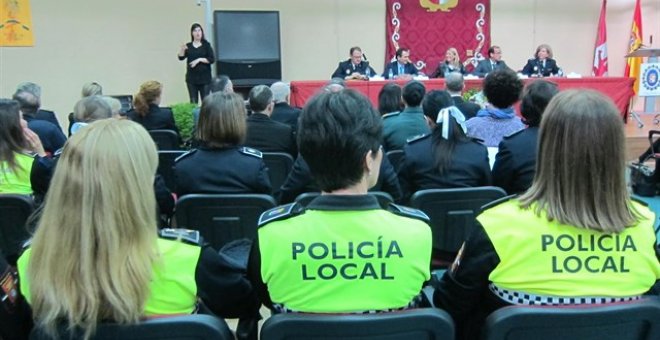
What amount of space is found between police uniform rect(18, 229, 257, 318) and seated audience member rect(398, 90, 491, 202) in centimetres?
143

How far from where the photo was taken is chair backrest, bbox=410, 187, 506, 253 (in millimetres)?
2252

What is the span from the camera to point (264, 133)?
3.66 m

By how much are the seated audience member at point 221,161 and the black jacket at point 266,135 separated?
3.22ft

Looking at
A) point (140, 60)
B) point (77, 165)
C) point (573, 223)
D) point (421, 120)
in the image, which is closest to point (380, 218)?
point (573, 223)

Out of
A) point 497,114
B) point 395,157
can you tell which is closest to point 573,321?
point 395,157

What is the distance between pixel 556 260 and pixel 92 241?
1007mm

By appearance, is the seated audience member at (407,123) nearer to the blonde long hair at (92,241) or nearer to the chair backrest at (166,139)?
the chair backrest at (166,139)

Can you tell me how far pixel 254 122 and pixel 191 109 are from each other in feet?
7.60

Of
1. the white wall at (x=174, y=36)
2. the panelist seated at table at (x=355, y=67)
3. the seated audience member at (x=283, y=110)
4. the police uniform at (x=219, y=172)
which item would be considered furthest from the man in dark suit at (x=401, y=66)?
the police uniform at (x=219, y=172)

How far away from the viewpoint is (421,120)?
3617 mm

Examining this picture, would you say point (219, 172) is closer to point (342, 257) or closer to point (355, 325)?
point (342, 257)

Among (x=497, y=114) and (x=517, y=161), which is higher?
(x=497, y=114)

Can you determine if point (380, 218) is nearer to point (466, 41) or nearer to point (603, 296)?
point (603, 296)

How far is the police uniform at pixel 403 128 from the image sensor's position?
3.59 metres
